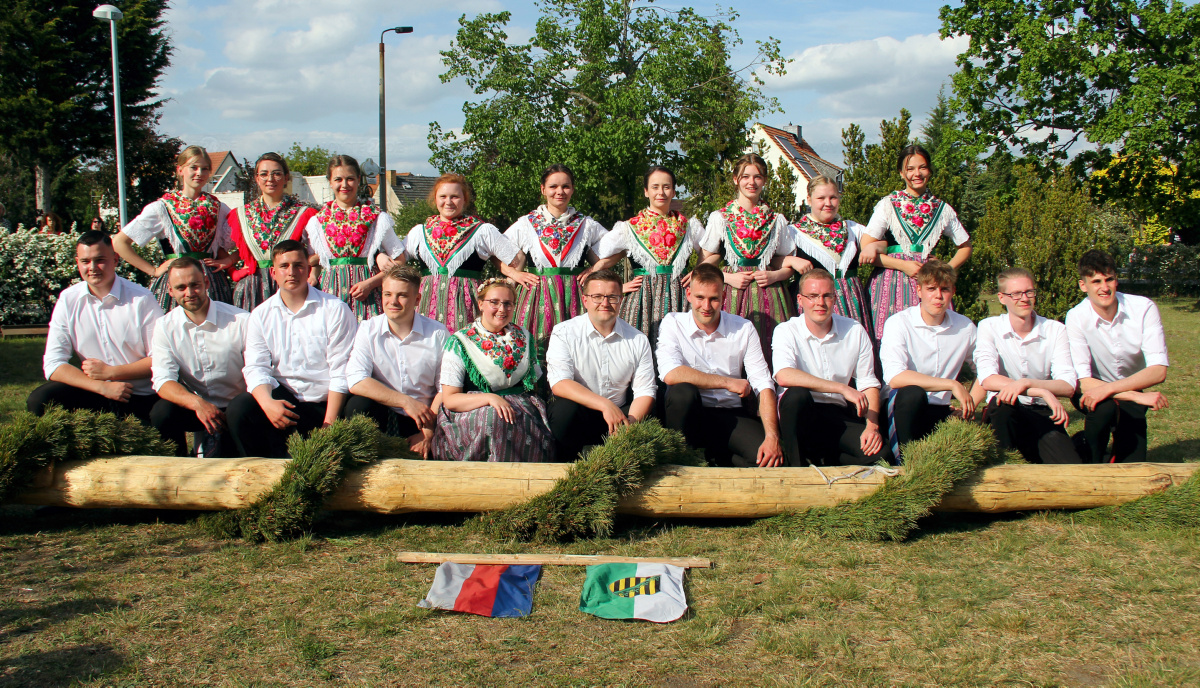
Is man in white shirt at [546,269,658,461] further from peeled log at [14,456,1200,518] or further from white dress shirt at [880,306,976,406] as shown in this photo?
white dress shirt at [880,306,976,406]

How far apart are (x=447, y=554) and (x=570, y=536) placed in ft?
1.62

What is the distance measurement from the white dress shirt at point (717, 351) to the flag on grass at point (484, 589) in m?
1.48

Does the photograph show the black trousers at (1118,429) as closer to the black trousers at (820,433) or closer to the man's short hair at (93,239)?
the black trousers at (820,433)

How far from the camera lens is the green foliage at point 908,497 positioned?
3266mm

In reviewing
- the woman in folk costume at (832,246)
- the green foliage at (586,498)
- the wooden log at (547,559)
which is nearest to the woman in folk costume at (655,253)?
the woman in folk costume at (832,246)

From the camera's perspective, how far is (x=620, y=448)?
3338mm

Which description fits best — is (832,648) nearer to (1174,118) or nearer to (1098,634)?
(1098,634)

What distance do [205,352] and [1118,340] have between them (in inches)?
177

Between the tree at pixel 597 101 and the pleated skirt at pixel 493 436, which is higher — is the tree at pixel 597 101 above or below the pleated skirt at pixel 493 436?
above

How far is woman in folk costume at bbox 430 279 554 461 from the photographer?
3723 mm

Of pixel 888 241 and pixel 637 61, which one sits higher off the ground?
pixel 637 61

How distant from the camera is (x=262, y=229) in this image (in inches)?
190

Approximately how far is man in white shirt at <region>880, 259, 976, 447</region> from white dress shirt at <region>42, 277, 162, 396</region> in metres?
3.61

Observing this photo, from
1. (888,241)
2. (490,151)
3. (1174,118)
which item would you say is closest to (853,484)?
(888,241)
